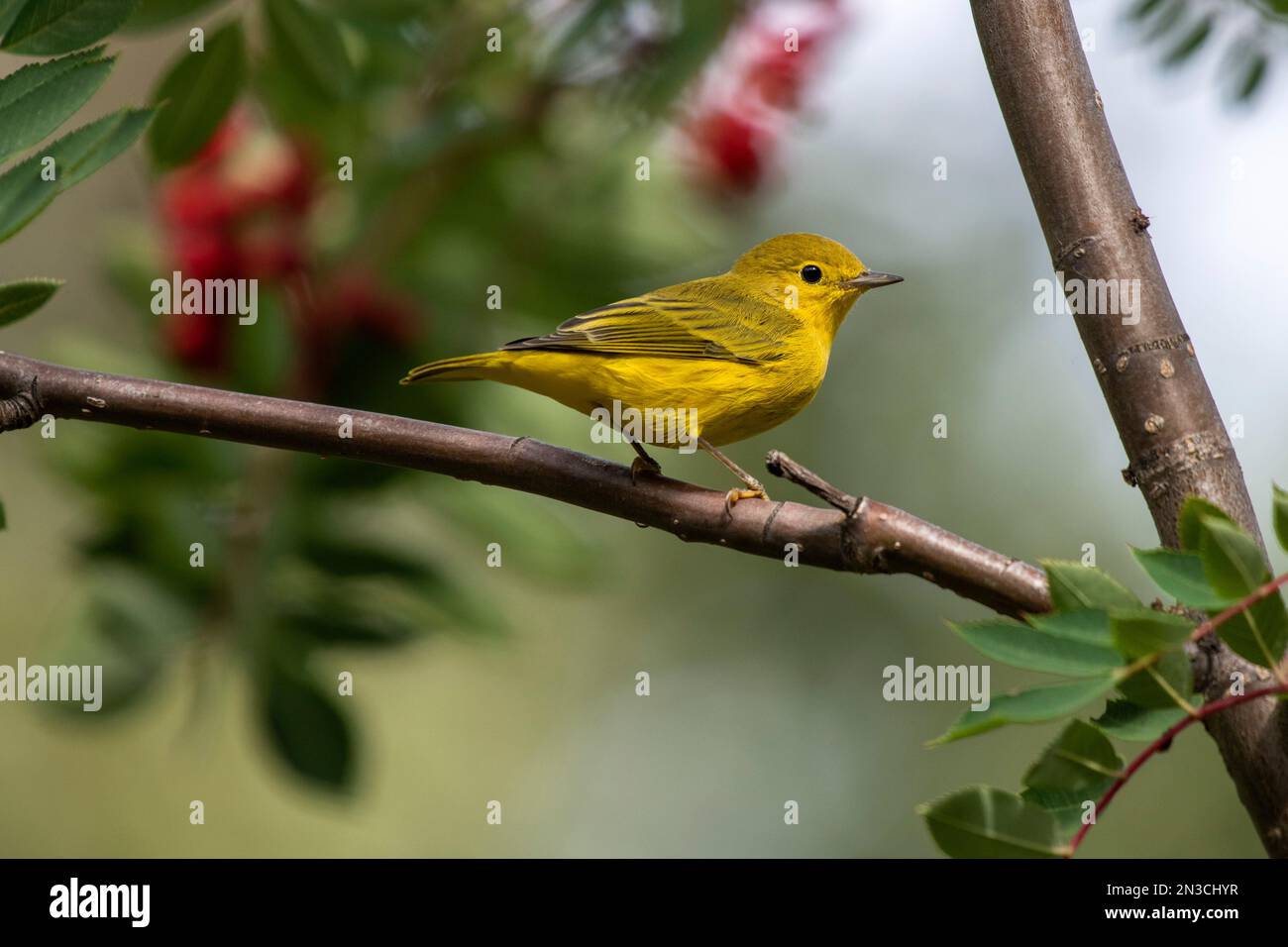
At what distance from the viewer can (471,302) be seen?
3881 mm

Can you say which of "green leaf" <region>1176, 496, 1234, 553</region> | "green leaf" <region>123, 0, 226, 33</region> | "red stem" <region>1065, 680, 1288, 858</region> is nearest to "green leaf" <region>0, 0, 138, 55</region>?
"green leaf" <region>123, 0, 226, 33</region>

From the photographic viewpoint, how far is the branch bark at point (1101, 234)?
2.05 meters

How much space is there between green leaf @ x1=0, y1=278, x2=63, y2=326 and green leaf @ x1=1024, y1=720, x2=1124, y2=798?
1.63m

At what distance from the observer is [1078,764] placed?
166 centimetres

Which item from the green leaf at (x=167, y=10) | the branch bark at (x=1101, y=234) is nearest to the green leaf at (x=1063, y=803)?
the branch bark at (x=1101, y=234)

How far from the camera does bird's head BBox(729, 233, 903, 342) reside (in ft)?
14.2

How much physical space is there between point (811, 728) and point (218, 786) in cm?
475

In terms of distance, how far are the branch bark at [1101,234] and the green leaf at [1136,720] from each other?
40cm

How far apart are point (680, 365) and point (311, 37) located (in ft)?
4.34

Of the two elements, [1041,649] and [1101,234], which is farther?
[1101,234]

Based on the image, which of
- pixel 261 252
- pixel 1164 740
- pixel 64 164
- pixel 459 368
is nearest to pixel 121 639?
pixel 459 368

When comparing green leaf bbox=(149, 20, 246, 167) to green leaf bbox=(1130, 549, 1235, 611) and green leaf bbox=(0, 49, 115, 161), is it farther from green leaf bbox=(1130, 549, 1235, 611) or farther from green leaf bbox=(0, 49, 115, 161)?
green leaf bbox=(1130, 549, 1235, 611)

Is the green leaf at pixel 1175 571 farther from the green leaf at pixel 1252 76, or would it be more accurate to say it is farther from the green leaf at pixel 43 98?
the green leaf at pixel 1252 76

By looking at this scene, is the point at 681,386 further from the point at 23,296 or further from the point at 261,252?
the point at 23,296
